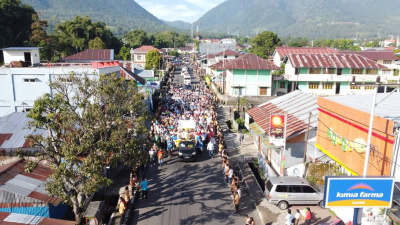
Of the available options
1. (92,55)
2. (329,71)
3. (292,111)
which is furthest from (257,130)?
(92,55)

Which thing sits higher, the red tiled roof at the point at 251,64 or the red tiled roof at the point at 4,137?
the red tiled roof at the point at 251,64

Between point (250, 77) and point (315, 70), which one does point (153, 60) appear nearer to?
point (250, 77)

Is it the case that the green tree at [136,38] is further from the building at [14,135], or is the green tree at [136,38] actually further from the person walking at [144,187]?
the person walking at [144,187]

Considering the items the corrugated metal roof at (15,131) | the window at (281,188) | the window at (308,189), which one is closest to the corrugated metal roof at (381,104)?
the window at (308,189)

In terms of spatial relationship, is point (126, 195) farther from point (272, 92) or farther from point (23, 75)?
point (272, 92)

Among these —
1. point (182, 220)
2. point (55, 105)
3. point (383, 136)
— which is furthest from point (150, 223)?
point (383, 136)

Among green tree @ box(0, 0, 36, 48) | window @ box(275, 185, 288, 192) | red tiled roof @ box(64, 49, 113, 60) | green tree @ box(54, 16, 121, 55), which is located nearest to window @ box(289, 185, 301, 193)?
window @ box(275, 185, 288, 192)

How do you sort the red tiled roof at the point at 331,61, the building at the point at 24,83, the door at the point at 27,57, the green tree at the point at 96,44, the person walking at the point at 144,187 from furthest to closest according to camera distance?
the green tree at the point at 96,44 < the red tiled roof at the point at 331,61 < the door at the point at 27,57 < the building at the point at 24,83 < the person walking at the point at 144,187
